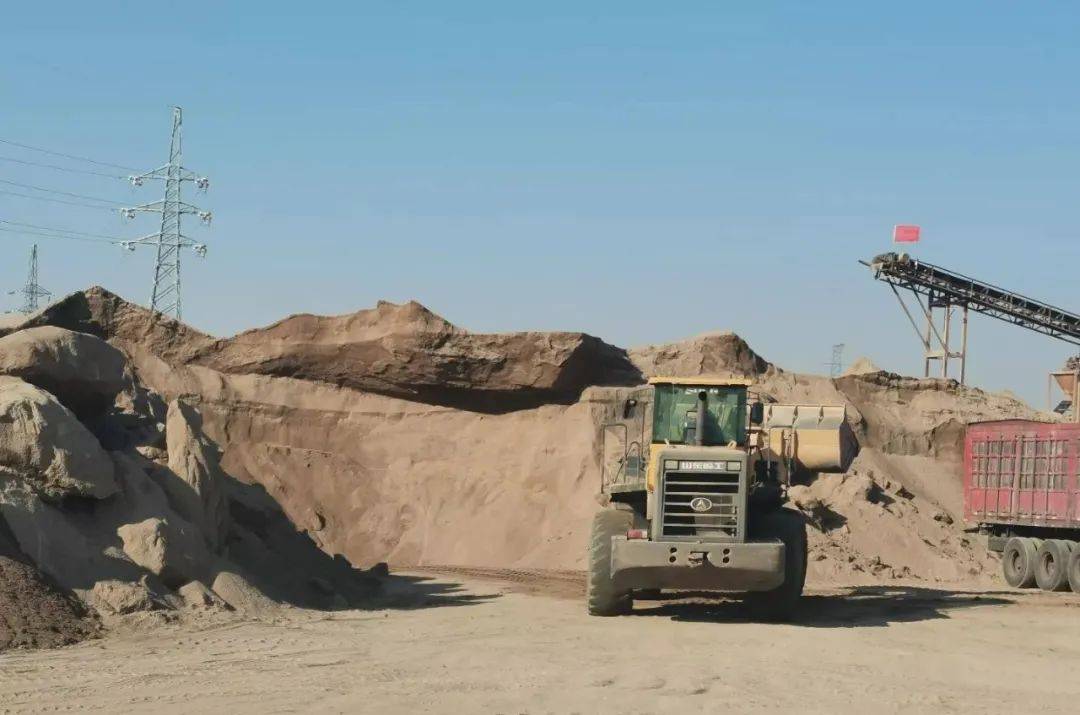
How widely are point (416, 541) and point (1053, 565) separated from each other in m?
13.7

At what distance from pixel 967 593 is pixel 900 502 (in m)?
5.97

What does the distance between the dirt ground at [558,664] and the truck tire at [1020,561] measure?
5304 millimetres

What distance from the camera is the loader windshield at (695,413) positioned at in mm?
17719

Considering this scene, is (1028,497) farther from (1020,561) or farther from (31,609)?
(31,609)

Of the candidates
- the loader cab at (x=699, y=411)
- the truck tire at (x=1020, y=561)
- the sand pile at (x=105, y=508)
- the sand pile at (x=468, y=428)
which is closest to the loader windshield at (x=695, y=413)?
the loader cab at (x=699, y=411)

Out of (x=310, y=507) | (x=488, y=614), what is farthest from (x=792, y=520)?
(x=310, y=507)

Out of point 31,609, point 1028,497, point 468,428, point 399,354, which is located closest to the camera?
point 31,609

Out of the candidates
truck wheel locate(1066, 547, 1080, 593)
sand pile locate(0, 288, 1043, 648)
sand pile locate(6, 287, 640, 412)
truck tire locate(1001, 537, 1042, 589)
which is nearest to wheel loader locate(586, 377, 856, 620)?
sand pile locate(0, 288, 1043, 648)

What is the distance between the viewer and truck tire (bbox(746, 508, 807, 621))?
1738cm

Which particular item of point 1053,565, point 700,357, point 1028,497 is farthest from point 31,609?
point 700,357

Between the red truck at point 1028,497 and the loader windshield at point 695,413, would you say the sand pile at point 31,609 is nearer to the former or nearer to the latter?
the loader windshield at point 695,413

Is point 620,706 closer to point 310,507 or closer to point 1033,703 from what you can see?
point 1033,703

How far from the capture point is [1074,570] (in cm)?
2323

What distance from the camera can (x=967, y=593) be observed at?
24109 mm
